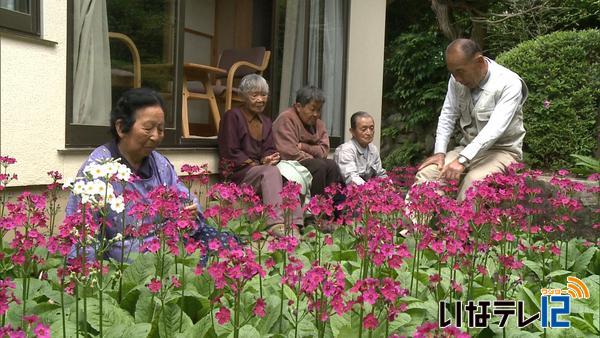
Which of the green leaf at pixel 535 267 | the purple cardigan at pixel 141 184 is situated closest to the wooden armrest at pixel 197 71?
the purple cardigan at pixel 141 184

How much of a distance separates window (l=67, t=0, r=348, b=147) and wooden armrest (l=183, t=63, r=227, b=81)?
25.8 inches

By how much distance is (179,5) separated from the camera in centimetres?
518

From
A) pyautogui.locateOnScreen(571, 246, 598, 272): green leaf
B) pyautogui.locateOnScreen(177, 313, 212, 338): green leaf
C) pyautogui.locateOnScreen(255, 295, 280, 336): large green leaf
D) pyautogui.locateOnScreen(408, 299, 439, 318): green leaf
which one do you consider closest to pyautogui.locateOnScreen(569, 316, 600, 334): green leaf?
pyautogui.locateOnScreen(408, 299, 439, 318): green leaf

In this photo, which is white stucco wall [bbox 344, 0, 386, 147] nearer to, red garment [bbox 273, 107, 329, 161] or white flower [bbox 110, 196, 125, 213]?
red garment [bbox 273, 107, 329, 161]

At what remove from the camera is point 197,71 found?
273 inches

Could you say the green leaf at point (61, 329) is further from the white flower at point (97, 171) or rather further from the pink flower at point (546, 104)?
the pink flower at point (546, 104)

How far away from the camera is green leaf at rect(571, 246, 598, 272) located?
12.2ft

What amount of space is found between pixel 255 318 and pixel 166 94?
3.04 m

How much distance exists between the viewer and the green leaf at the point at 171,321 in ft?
7.84

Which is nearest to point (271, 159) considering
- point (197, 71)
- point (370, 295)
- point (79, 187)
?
point (197, 71)

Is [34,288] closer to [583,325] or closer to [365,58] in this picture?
[583,325]

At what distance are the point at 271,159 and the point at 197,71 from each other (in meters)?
2.01

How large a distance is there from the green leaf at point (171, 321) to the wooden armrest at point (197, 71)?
4.29m

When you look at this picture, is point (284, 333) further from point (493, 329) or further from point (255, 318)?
point (493, 329)
